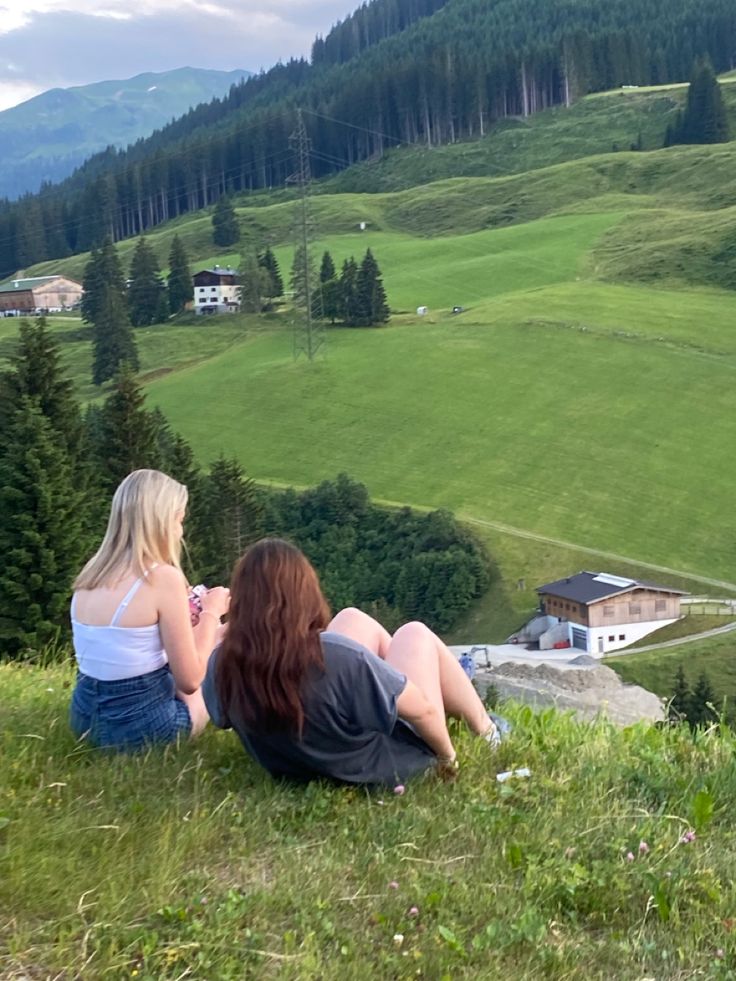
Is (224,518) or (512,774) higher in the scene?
(512,774)

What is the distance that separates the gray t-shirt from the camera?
4.08 meters

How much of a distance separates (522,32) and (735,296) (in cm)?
12068

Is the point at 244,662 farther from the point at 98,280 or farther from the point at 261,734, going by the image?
the point at 98,280

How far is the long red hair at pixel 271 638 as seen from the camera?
4016mm

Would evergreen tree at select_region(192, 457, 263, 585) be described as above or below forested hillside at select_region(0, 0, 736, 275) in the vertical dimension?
below

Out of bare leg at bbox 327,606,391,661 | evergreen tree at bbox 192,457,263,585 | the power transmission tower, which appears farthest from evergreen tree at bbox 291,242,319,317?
bare leg at bbox 327,606,391,661

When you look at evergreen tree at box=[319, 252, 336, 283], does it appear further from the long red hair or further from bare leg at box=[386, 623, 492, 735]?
the long red hair

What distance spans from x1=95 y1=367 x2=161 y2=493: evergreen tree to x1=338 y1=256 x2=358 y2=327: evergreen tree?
5063 cm

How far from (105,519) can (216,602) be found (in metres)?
24.7

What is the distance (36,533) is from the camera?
25141 mm

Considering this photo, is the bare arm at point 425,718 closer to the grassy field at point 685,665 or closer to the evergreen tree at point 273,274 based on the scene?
the grassy field at point 685,665

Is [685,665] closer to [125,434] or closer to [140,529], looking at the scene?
[125,434]

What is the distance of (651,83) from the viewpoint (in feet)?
546

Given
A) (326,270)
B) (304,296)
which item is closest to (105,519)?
(304,296)
